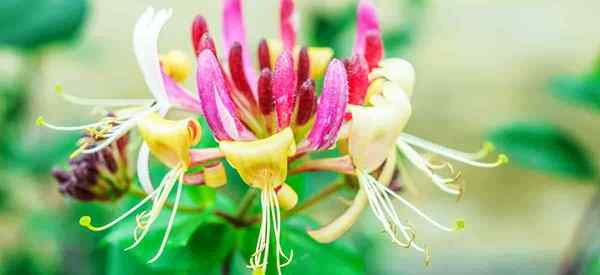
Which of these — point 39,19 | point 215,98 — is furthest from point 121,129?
point 39,19

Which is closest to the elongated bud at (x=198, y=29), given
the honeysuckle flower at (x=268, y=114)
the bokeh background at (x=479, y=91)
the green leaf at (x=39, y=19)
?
the honeysuckle flower at (x=268, y=114)

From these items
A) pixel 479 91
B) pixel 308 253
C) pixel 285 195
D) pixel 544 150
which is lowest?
pixel 479 91

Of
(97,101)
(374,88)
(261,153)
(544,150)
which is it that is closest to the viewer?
(261,153)

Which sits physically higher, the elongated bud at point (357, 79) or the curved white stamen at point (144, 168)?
the elongated bud at point (357, 79)

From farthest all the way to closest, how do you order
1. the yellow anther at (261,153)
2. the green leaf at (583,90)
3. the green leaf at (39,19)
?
the green leaf at (583,90)
the green leaf at (39,19)
the yellow anther at (261,153)

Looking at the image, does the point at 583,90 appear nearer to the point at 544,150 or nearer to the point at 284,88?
the point at 544,150

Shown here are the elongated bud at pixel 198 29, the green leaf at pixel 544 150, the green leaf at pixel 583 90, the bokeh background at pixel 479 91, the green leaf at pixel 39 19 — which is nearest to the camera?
the elongated bud at pixel 198 29

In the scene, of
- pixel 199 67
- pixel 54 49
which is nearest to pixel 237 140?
pixel 199 67

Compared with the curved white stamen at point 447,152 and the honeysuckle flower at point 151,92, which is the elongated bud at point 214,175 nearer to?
the honeysuckle flower at point 151,92
